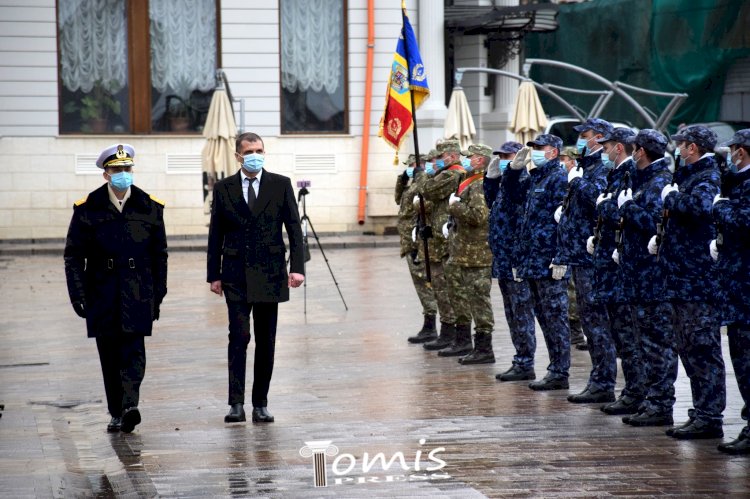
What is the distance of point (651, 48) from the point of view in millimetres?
33094

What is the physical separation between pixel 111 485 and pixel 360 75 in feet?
82.2

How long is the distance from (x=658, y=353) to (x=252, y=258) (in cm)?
282

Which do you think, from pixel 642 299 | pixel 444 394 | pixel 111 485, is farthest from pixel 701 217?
pixel 111 485

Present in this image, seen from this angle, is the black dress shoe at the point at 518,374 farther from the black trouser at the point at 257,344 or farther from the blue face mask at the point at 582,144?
the black trouser at the point at 257,344

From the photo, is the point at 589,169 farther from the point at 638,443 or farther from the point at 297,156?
the point at 297,156

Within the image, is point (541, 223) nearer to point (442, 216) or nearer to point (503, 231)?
point (503, 231)

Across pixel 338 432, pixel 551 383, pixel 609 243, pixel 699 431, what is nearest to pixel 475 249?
pixel 551 383

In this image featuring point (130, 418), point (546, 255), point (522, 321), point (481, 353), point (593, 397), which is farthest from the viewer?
point (481, 353)

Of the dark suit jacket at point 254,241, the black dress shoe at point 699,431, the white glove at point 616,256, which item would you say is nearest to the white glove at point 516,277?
the white glove at point 616,256

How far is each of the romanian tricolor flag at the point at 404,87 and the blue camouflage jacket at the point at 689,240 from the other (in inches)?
255

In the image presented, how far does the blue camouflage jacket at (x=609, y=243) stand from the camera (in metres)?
9.87

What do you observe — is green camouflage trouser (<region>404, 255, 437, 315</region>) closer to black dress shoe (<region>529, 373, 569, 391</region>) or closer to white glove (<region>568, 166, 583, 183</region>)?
black dress shoe (<region>529, 373, 569, 391</region>)

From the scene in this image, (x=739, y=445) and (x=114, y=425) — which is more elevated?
(x=739, y=445)

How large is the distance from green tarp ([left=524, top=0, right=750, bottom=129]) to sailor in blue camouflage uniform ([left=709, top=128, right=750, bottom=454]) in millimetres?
22883
